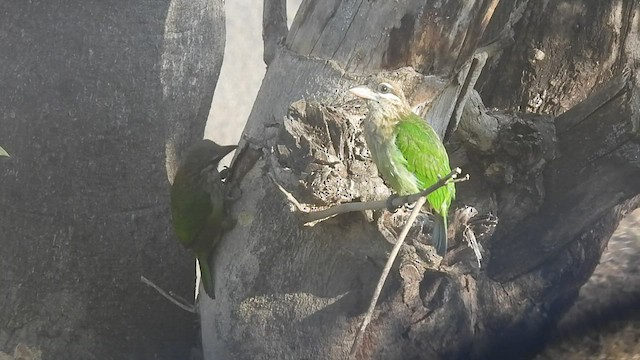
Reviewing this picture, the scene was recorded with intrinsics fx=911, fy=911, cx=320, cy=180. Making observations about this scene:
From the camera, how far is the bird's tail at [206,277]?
3.26 metres

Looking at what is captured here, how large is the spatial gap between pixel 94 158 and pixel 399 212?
1.22 m

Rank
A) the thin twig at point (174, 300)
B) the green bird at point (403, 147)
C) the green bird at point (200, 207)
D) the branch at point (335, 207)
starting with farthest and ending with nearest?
the thin twig at point (174, 300) → the green bird at point (200, 207) → the green bird at point (403, 147) → the branch at point (335, 207)

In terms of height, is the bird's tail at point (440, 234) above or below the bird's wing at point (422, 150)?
below

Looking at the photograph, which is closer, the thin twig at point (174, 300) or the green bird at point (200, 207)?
the green bird at point (200, 207)

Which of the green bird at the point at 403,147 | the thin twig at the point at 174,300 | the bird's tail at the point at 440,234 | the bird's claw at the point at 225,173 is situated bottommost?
the thin twig at the point at 174,300

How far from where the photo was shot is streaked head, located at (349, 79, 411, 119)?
116 inches

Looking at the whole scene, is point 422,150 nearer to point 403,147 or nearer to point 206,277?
point 403,147

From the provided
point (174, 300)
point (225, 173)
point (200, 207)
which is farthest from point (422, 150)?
point (174, 300)

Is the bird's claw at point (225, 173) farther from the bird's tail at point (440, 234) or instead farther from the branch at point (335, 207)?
the bird's tail at point (440, 234)

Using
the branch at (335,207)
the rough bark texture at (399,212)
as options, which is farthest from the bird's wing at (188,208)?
the branch at (335,207)

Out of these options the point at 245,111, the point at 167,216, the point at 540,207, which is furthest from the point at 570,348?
the point at 245,111

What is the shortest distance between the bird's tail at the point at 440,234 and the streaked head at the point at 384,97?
0.37 metres

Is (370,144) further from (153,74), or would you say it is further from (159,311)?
(159,311)

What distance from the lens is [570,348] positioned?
211 cm
